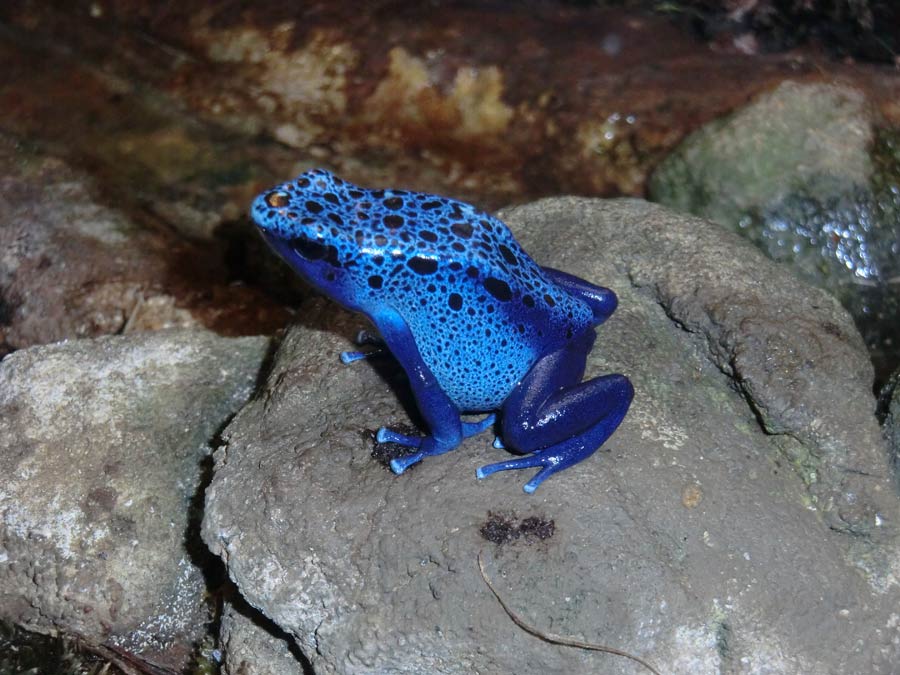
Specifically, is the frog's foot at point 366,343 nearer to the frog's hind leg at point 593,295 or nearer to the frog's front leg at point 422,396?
the frog's front leg at point 422,396

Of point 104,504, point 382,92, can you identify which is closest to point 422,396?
point 104,504

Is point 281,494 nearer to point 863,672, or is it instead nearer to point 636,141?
point 863,672

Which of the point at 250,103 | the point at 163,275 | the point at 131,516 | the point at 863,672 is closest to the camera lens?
the point at 863,672

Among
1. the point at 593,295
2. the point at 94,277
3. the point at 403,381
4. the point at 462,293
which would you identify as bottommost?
the point at 94,277

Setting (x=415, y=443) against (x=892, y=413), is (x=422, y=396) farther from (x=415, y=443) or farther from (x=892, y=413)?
(x=892, y=413)

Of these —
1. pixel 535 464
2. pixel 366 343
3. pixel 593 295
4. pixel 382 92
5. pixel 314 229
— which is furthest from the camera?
pixel 382 92

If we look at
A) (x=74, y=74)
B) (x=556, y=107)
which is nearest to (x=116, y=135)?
(x=74, y=74)
